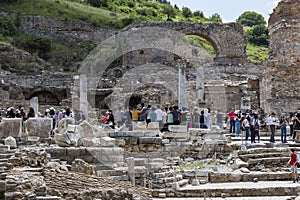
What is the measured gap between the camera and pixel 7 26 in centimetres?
5544

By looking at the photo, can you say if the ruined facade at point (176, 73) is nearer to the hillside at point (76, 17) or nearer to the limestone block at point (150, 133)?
the hillside at point (76, 17)

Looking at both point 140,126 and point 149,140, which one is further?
point 140,126

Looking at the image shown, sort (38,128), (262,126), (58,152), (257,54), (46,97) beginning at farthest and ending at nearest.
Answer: (257,54) < (46,97) < (262,126) < (38,128) < (58,152)

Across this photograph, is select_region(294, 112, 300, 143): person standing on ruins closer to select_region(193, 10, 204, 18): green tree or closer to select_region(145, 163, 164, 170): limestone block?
select_region(145, 163, 164, 170): limestone block

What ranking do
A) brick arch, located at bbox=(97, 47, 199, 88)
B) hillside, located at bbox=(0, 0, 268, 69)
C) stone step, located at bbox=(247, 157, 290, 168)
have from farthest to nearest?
hillside, located at bbox=(0, 0, 268, 69) < brick arch, located at bbox=(97, 47, 199, 88) < stone step, located at bbox=(247, 157, 290, 168)

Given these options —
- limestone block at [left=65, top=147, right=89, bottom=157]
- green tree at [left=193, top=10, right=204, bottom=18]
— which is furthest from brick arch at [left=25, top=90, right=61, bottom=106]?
green tree at [left=193, top=10, right=204, bottom=18]

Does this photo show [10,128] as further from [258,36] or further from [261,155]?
[258,36]

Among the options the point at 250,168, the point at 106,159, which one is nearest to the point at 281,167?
the point at 250,168

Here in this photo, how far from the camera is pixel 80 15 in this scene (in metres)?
63.0

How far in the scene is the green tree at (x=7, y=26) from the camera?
54656 mm

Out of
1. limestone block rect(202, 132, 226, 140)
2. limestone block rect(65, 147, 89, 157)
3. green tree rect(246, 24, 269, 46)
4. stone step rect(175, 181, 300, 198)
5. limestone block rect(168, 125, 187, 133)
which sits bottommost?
stone step rect(175, 181, 300, 198)

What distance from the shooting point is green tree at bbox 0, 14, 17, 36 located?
54.7 m

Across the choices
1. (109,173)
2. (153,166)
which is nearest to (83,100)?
(153,166)

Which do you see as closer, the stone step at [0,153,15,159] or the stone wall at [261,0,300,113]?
the stone step at [0,153,15,159]
